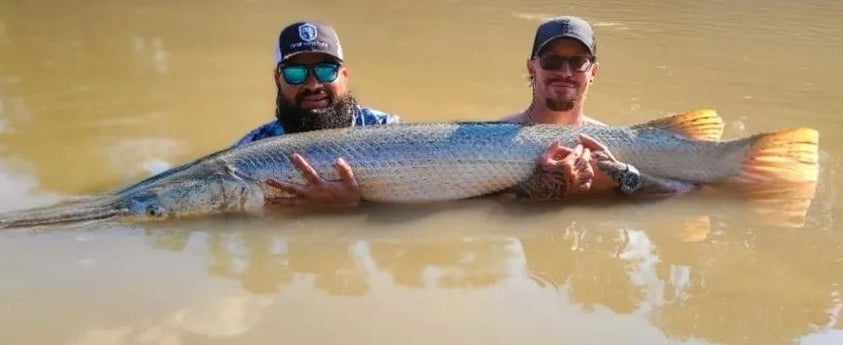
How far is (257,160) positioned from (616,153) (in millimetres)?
1836

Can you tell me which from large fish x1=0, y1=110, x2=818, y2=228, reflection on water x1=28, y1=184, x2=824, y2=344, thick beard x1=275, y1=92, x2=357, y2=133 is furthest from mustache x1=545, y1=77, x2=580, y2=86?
thick beard x1=275, y1=92, x2=357, y2=133

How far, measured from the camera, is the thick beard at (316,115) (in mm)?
4840

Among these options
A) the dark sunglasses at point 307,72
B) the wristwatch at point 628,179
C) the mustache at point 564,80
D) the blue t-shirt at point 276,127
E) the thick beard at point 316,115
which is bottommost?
the wristwatch at point 628,179

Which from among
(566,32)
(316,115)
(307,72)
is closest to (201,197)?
(316,115)

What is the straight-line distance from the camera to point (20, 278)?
142 inches

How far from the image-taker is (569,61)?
15.5 feet

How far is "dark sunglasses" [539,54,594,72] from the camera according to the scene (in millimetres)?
4711

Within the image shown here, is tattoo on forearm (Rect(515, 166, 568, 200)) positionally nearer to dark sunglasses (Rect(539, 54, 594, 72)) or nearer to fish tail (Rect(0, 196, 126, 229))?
dark sunglasses (Rect(539, 54, 594, 72))

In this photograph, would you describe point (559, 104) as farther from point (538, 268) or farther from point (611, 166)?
point (538, 268)

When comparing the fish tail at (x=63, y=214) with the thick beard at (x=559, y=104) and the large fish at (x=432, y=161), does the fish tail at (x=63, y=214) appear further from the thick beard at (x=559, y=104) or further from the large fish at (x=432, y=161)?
the thick beard at (x=559, y=104)

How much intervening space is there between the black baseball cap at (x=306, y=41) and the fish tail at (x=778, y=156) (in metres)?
2.28

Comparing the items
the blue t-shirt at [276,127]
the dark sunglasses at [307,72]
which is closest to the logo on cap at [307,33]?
the dark sunglasses at [307,72]

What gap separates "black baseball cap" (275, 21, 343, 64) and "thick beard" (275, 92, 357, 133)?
251 millimetres

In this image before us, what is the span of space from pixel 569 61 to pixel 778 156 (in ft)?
3.96
